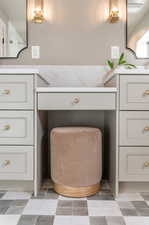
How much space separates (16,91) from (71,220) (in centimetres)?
84

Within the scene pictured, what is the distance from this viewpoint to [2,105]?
127cm

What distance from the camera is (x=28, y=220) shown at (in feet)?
3.41

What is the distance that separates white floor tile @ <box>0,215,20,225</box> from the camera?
3.31 feet

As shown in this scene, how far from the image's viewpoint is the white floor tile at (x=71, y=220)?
1013 millimetres

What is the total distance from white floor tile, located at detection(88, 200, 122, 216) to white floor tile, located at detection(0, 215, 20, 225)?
0.41 metres

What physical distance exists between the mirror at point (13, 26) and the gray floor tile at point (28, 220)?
4.47 ft


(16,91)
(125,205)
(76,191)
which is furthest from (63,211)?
(16,91)

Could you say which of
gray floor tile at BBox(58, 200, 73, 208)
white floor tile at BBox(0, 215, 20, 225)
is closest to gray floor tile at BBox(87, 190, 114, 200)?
gray floor tile at BBox(58, 200, 73, 208)

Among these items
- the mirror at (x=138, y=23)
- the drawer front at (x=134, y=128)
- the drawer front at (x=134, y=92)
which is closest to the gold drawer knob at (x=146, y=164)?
the drawer front at (x=134, y=128)

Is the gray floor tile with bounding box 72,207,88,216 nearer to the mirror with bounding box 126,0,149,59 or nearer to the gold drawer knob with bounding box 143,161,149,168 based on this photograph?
the gold drawer knob with bounding box 143,161,149,168

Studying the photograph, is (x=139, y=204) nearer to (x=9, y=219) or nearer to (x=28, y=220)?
(x=28, y=220)

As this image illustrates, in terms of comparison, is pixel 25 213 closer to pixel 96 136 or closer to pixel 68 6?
pixel 96 136

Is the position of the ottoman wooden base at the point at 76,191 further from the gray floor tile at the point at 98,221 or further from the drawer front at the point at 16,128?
the drawer front at the point at 16,128

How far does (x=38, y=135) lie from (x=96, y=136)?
401 millimetres
